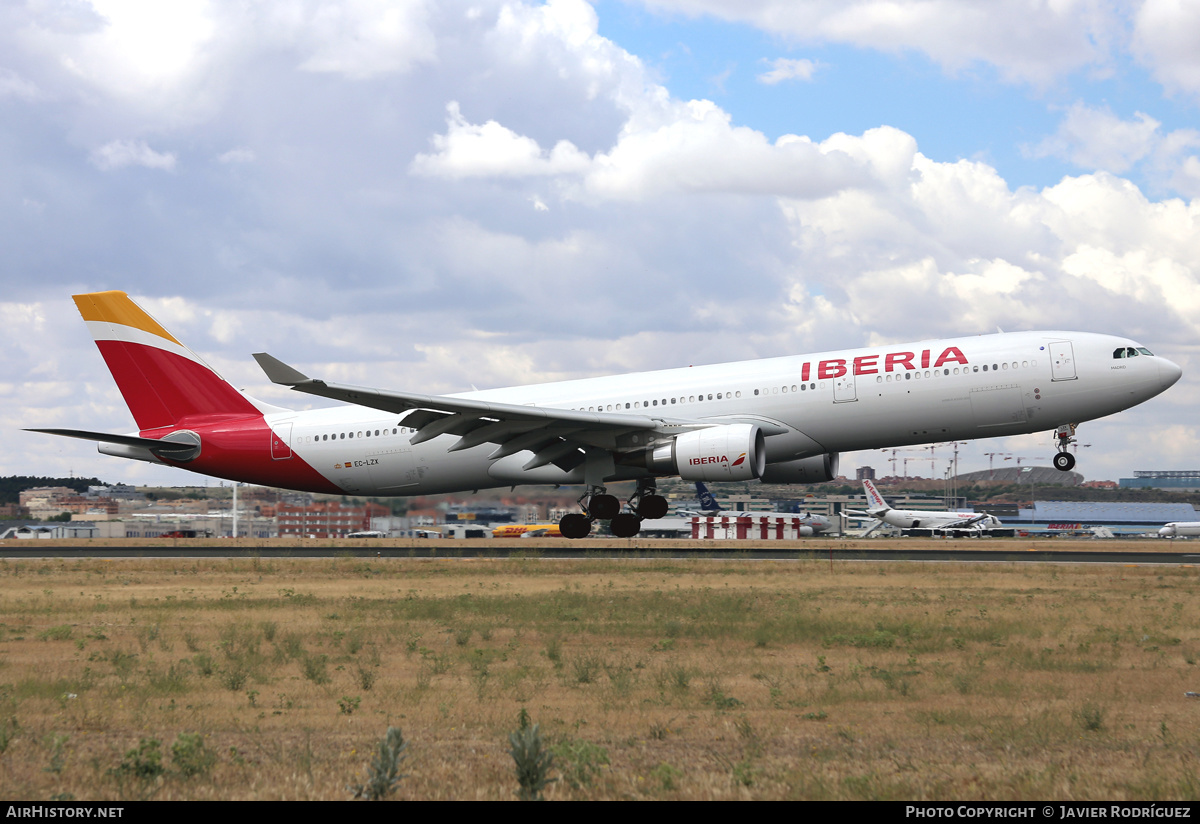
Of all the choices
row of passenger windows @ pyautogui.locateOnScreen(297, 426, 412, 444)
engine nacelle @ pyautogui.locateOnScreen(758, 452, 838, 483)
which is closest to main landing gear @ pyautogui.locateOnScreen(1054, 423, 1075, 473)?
engine nacelle @ pyautogui.locateOnScreen(758, 452, 838, 483)

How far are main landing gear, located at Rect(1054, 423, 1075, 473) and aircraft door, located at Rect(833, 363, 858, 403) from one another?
228 inches

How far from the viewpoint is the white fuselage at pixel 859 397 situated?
94.4 feet

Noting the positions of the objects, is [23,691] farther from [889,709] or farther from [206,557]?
[206,557]

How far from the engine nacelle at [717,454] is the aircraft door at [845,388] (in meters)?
2.41

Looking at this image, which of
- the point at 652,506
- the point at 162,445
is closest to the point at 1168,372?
the point at 652,506

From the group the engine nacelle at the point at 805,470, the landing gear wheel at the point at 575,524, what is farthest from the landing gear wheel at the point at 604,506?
the engine nacelle at the point at 805,470

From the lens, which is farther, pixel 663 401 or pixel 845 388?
pixel 663 401

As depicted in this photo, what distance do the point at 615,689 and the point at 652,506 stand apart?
23.2 metres

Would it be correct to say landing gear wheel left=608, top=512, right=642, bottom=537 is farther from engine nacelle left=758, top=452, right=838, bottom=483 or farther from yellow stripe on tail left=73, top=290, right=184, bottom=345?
yellow stripe on tail left=73, top=290, right=184, bottom=345

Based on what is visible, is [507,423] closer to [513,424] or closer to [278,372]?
[513,424]

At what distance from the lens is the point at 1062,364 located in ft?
94.0

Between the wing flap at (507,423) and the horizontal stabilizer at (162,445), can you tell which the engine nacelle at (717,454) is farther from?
the horizontal stabilizer at (162,445)

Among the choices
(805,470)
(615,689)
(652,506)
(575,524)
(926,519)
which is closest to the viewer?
(615,689)

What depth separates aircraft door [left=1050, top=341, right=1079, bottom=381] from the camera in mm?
28609
